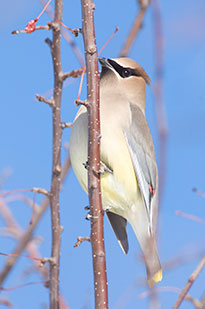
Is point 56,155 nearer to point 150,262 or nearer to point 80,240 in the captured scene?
point 80,240

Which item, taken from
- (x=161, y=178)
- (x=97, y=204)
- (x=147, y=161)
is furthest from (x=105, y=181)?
(x=161, y=178)

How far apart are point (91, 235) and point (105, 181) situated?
69 cm

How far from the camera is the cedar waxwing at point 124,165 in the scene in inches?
88.4

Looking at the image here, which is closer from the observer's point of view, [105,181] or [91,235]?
[91,235]

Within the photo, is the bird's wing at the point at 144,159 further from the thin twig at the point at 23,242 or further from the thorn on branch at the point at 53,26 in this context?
the thorn on branch at the point at 53,26

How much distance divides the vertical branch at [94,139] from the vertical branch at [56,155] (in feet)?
0.91

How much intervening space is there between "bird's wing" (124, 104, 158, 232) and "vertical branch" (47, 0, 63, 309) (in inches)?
20.1

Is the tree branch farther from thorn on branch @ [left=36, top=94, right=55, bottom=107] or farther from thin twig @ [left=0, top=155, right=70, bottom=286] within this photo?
thin twig @ [left=0, top=155, right=70, bottom=286]

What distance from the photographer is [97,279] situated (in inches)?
61.6

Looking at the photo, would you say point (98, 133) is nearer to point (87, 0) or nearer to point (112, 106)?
point (87, 0)

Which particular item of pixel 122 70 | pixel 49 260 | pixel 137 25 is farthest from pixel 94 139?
pixel 122 70

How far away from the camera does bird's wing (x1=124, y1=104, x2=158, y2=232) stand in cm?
229

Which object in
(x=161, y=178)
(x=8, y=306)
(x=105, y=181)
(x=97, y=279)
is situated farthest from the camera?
(x=105, y=181)

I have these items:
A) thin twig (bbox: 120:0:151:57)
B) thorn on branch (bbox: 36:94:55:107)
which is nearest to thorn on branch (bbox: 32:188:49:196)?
thorn on branch (bbox: 36:94:55:107)
